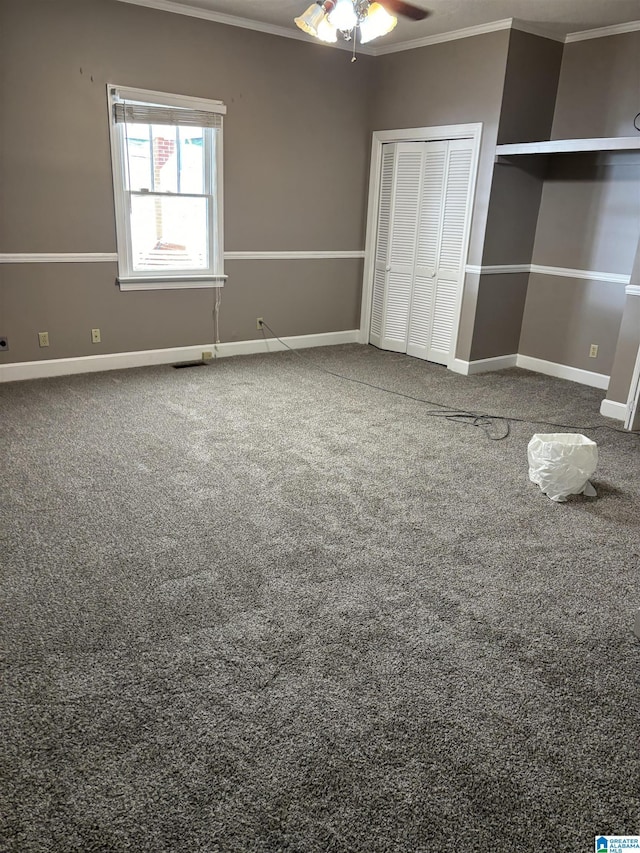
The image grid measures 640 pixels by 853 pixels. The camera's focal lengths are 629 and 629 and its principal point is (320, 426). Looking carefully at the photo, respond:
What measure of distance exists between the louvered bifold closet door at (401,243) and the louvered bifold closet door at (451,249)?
34 centimetres

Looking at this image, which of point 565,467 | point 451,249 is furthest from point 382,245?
point 565,467

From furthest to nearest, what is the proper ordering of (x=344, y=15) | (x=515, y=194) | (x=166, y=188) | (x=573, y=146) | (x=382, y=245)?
(x=382, y=245), (x=515, y=194), (x=166, y=188), (x=573, y=146), (x=344, y=15)

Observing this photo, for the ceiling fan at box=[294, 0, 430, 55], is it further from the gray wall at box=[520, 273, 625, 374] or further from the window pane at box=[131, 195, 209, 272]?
the gray wall at box=[520, 273, 625, 374]

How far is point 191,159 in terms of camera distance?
5.16m

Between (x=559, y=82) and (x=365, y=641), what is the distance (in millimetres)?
5055

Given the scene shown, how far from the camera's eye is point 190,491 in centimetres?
320

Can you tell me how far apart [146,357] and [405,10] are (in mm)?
3234

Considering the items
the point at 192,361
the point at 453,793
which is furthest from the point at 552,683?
the point at 192,361

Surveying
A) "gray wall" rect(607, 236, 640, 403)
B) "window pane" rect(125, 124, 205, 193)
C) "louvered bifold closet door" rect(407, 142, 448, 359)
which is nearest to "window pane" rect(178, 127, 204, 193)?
"window pane" rect(125, 124, 205, 193)

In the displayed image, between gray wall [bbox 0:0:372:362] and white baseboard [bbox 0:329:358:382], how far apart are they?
3.0 inches

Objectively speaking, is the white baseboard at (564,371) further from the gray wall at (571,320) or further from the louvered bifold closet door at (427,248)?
the louvered bifold closet door at (427,248)

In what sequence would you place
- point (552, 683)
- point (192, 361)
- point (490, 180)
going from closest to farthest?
point (552, 683), point (490, 180), point (192, 361)

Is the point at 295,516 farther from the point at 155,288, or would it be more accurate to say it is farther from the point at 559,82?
the point at 559,82

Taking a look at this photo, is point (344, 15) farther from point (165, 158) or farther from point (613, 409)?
point (613, 409)
